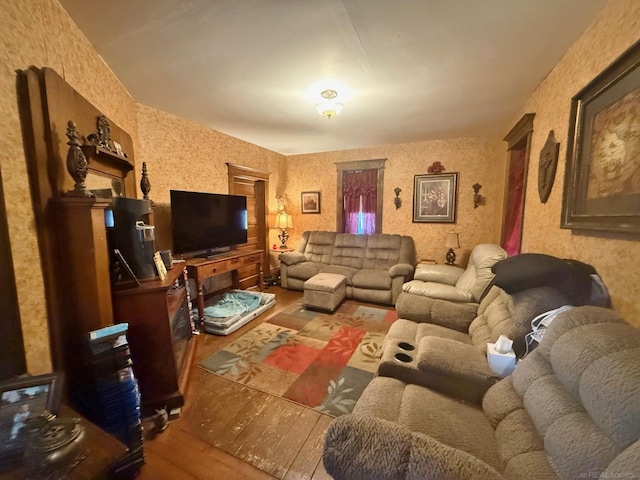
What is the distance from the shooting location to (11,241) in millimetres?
1070

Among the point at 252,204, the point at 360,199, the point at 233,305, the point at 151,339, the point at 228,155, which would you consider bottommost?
the point at 233,305

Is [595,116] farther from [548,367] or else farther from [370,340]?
[370,340]

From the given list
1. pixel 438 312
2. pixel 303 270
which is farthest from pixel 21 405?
pixel 303 270

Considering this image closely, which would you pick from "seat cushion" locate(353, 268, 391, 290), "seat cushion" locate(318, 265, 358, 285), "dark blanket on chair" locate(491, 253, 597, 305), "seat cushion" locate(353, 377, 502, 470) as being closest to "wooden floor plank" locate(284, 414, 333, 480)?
"seat cushion" locate(353, 377, 502, 470)

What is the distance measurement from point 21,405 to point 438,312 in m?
2.37

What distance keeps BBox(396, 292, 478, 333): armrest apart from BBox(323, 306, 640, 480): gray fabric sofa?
892 millimetres

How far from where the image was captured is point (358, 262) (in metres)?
4.32

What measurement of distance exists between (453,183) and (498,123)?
3.32ft

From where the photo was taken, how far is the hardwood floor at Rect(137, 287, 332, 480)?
1.30m

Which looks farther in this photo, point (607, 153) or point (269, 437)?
point (269, 437)

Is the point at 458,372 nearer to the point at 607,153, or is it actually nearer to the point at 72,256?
the point at 607,153

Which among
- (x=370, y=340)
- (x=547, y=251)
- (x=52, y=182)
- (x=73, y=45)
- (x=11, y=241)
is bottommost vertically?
(x=370, y=340)

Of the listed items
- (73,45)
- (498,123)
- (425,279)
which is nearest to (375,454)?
(73,45)

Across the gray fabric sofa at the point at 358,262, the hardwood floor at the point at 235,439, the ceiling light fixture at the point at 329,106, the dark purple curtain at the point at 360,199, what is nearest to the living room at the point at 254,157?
the dark purple curtain at the point at 360,199
